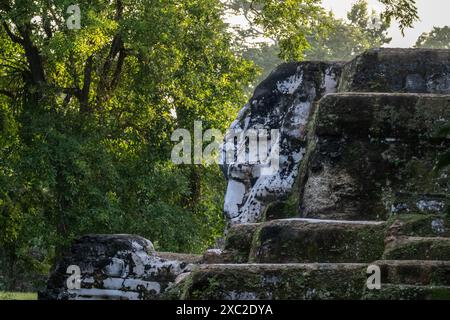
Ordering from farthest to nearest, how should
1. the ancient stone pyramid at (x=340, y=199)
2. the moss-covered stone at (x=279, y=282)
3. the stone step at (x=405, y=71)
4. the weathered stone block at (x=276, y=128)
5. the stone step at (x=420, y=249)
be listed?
the weathered stone block at (x=276, y=128), the stone step at (x=405, y=71), the stone step at (x=420, y=249), the ancient stone pyramid at (x=340, y=199), the moss-covered stone at (x=279, y=282)

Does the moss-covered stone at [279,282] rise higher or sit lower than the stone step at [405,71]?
lower

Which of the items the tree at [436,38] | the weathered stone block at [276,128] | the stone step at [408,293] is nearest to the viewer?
the stone step at [408,293]

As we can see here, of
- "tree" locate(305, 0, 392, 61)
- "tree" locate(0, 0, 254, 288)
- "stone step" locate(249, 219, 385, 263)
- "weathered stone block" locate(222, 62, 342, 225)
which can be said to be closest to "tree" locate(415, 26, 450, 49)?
"tree" locate(305, 0, 392, 61)

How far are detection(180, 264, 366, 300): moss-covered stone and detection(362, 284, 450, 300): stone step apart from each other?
1.12 ft

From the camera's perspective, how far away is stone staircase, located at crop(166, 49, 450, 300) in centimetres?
786

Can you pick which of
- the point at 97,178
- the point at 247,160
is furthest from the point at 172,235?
the point at 247,160

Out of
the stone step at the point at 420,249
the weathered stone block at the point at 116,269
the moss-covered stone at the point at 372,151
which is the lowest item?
the weathered stone block at the point at 116,269

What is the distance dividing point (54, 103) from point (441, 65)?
998cm

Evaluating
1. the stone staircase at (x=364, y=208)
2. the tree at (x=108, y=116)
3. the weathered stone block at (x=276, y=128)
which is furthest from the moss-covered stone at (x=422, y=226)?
the tree at (x=108, y=116)

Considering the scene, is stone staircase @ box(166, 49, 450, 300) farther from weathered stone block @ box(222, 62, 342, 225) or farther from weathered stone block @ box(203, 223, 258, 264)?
weathered stone block @ box(222, 62, 342, 225)

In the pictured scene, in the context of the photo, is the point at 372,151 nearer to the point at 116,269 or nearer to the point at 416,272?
the point at 116,269

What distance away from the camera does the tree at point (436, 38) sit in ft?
148

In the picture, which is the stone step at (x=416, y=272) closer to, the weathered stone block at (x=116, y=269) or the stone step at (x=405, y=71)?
the stone step at (x=405, y=71)

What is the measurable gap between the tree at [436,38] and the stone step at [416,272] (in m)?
37.8
